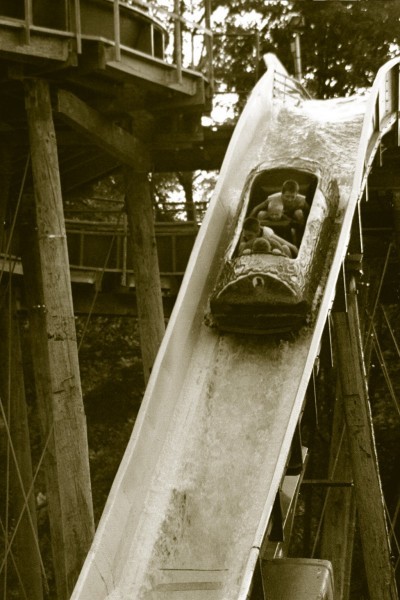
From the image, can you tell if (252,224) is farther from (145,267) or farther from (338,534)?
(338,534)

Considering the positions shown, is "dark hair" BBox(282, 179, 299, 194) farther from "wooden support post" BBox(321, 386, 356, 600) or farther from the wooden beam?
"wooden support post" BBox(321, 386, 356, 600)

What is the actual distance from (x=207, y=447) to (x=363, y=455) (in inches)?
107

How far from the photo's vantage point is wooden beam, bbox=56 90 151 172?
12922mm

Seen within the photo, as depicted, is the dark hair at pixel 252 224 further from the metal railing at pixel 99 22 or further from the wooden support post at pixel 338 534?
the wooden support post at pixel 338 534

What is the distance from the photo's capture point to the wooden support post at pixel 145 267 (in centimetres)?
1477

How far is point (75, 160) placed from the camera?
16.0 metres

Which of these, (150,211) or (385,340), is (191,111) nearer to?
(150,211)

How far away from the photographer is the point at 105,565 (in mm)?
9562

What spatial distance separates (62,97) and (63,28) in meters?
0.83

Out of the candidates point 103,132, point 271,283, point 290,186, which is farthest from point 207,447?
point 103,132

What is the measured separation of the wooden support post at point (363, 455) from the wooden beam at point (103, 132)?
3262 mm

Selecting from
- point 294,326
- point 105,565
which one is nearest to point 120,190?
point 294,326

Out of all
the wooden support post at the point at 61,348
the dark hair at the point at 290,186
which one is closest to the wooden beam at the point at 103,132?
the wooden support post at the point at 61,348

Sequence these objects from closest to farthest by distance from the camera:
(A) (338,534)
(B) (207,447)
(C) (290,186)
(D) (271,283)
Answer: (B) (207,447) < (D) (271,283) < (C) (290,186) < (A) (338,534)
